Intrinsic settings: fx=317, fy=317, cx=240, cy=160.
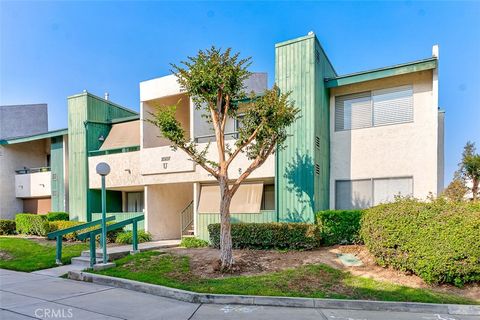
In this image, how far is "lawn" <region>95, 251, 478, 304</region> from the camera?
6629 millimetres

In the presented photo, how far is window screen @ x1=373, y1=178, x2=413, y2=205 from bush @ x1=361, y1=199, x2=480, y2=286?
3.10m

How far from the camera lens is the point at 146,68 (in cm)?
1720

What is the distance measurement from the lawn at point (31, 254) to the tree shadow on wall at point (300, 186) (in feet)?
26.4

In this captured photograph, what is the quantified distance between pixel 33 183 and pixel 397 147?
21.9 meters

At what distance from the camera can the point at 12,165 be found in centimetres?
2233

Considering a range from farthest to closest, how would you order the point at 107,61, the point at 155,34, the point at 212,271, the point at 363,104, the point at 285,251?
the point at 107,61
the point at 155,34
the point at 363,104
the point at 285,251
the point at 212,271

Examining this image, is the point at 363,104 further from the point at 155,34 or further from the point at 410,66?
the point at 155,34

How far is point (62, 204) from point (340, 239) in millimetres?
16369

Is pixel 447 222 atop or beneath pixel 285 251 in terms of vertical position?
atop

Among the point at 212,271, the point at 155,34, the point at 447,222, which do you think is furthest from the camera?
the point at 155,34

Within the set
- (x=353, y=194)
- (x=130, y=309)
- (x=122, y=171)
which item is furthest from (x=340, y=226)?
(x=122, y=171)

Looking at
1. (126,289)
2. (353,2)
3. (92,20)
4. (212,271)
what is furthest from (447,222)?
(92,20)

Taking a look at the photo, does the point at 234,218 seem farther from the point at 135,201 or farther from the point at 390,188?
the point at 135,201

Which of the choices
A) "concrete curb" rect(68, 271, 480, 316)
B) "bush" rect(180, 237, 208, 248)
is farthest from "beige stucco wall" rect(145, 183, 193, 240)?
"concrete curb" rect(68, 271, 480, 316)
